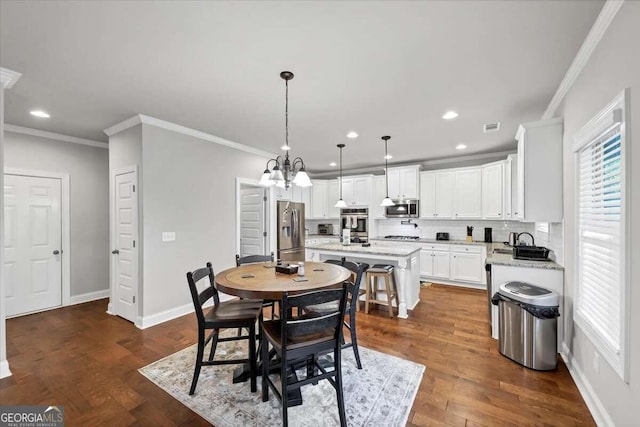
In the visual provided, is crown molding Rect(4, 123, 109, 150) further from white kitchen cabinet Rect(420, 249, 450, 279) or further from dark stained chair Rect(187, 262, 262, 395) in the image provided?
white kitchen cabinet Rect(420, 249, 450, 279)

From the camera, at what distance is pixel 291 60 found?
2.20 meters

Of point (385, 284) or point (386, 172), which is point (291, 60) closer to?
point (385, 284)

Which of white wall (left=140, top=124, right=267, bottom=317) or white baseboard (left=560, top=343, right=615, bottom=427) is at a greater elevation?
white wall (left=140, top=124, right=267, bottom=317)

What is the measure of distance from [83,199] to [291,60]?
14.6 feet

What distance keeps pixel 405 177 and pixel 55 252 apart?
641cm

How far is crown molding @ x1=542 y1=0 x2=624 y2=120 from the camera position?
1.62 metres

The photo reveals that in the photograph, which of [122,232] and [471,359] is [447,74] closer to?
[471,359]

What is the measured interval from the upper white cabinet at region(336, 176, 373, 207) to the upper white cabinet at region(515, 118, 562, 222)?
3706 millimetres

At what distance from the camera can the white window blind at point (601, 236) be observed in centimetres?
169

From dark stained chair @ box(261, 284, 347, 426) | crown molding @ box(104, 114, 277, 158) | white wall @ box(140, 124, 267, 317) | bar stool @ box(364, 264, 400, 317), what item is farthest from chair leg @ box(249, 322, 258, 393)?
crown molding @ box(104, 114, 277, 158)

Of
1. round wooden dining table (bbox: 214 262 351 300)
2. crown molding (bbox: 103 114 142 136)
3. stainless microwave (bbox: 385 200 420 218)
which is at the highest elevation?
crown molding (bbox: 103 114 142 136)

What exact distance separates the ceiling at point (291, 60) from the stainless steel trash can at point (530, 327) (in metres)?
2.02

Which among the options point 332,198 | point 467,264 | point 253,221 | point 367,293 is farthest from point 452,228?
point 253,221

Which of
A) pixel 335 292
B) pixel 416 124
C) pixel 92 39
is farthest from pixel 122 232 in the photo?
pixel 416 124
